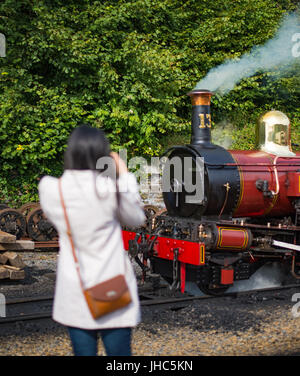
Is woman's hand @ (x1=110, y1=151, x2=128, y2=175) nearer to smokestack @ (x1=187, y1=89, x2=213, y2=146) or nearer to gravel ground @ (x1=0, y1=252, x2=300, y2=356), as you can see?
gravel ground @ (x1=0, y1=252, x2=300, y2=356)

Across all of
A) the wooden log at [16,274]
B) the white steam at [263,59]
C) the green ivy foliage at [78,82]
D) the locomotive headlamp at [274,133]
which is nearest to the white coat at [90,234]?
the wooden log at [16,274]

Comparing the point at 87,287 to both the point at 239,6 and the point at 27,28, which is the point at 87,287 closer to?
the point at 27,28

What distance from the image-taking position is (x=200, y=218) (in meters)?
6.37

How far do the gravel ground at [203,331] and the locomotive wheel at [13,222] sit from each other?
312 cm

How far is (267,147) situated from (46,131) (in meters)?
5.91

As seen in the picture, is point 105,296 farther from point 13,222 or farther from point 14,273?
point 13,222

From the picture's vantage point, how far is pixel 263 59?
49.9 feet

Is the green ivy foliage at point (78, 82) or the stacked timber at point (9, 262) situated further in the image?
the green ivy foliage at point (78, 82)

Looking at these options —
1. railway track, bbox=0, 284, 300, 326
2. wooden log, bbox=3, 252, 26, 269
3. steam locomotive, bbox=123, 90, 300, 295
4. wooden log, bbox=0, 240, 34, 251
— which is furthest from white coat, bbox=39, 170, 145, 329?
wooden log, bbox=0, 240, 34, 251

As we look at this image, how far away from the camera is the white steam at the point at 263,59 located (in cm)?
1466

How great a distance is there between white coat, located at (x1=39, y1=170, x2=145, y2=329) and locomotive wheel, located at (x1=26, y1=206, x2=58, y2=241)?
762cm

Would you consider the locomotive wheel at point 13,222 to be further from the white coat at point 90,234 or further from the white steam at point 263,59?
the white coat at point 90,234

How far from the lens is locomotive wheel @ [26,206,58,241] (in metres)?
9.90

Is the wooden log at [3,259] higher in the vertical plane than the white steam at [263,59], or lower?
lower
